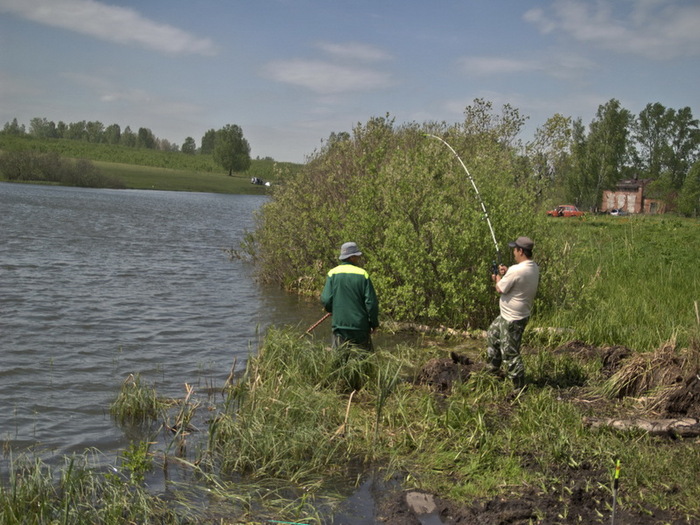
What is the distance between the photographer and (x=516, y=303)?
8250mm

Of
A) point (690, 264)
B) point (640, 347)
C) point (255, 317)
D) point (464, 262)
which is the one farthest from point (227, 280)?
point (640, 347)

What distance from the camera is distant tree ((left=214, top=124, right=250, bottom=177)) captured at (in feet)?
447

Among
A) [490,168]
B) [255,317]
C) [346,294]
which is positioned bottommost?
[255,317]

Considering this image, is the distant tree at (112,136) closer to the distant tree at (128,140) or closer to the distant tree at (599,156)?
the distant tree at (128,140)

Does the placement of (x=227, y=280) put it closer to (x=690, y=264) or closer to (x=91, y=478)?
(x=690, y=264)

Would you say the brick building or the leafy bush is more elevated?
the brick building

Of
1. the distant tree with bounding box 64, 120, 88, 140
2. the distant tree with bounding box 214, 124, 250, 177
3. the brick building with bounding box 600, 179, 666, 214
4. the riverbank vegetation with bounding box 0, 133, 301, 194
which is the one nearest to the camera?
the brick building with bounding box 600, 179, 666, 214

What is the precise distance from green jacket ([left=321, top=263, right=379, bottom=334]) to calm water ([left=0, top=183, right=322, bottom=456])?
188 cm

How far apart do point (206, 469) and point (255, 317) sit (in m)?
8.72

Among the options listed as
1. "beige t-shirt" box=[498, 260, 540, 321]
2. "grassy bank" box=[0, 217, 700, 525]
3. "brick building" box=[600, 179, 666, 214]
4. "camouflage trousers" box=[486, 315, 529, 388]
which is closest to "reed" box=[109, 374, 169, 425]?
"grassy bank" box=[0, 217, 700, 525]

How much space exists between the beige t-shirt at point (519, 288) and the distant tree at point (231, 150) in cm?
13135

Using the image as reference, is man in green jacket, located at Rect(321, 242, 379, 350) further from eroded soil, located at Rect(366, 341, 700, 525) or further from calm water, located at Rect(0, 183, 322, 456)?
eroded soil, located at Rect(366, 341, 700, 525)

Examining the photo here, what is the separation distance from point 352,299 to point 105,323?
23.8ft

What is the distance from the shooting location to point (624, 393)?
27.2ft
